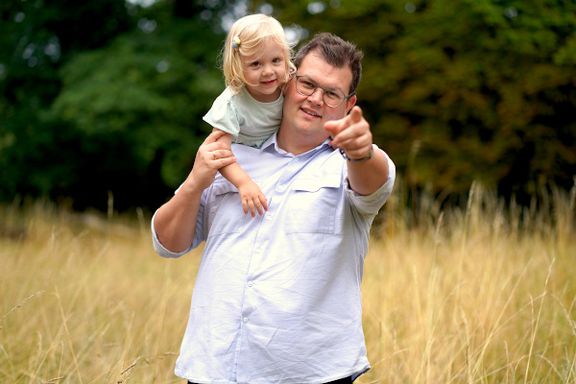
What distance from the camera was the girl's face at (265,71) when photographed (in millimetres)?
2043

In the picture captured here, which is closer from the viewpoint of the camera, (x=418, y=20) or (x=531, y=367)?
(x=531, y=367)

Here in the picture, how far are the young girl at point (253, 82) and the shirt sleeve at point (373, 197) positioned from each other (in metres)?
0.38

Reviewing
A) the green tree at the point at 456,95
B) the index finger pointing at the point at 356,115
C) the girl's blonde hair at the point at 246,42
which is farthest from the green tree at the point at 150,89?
the index finger pointing at the point at 356,115

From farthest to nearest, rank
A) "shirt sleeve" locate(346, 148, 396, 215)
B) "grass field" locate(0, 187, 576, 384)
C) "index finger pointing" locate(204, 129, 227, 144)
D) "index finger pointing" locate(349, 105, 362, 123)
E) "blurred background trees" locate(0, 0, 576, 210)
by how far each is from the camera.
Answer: "blurred background trees" locate(0, 0, 576, 210), "grass field" locate(0, 187, 576, 384), "index finger pointing" locate(204, 129, 227, 144), "shirt sleeve" locate(346, 148, 396, 215), "index finger pointing" locate(349, 105, 362, 123)

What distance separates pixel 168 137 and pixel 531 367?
7.17 meters

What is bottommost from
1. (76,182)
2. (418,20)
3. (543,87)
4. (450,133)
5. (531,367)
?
(76,182)

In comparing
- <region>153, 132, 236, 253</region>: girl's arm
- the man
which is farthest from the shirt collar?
<region>153, 132, 236, 253</region>: girl's arm

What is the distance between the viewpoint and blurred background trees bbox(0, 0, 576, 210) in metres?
8.77

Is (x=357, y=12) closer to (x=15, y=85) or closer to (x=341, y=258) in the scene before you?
(x=15, y=85)

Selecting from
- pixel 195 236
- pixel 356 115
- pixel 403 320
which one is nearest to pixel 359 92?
pixel 403 320

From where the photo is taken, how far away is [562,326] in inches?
142

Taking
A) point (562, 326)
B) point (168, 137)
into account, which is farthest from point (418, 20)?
point (562, 326)

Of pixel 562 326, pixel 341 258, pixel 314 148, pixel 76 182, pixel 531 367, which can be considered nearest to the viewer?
pixel 341 258

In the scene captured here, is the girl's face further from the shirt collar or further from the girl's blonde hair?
the shirt collar
